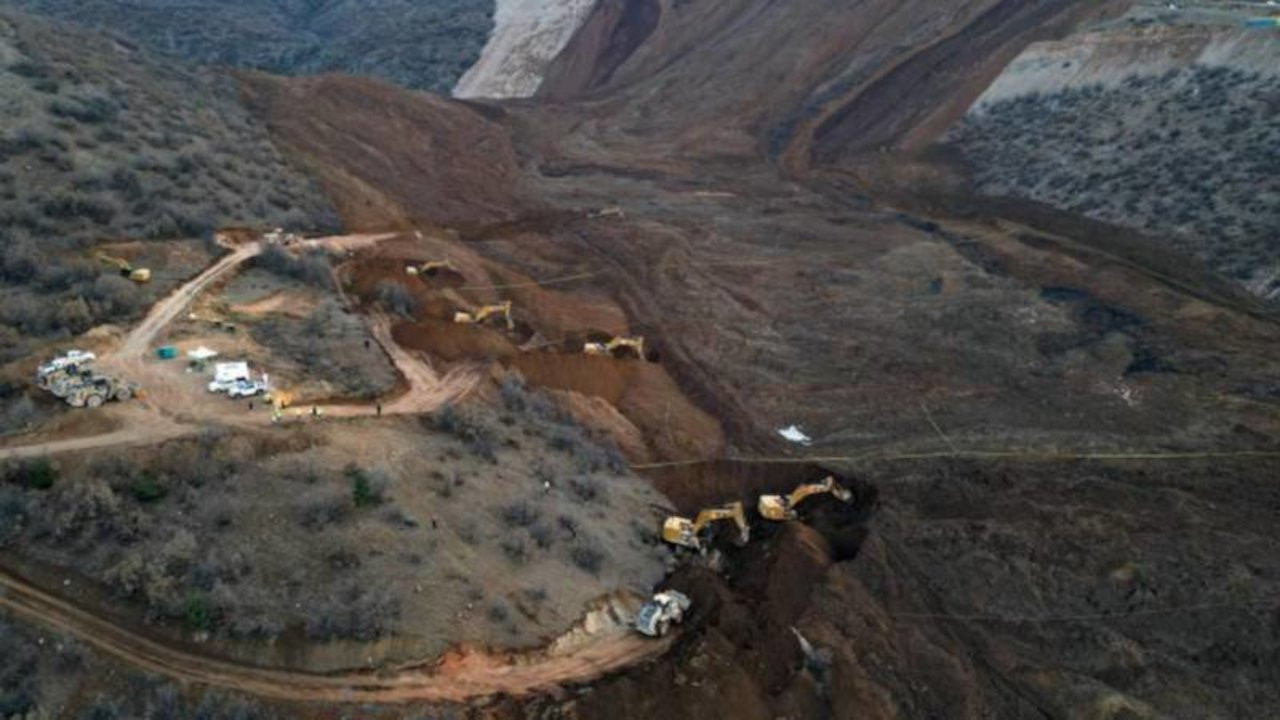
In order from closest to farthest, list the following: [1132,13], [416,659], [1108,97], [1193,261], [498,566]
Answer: [416,659] < [498,566] < [1193,261] < [1108,97] < [1132,13]

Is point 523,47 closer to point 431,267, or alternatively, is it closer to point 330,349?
point 431,267

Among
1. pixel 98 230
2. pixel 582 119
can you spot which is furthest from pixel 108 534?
pixel 582 119

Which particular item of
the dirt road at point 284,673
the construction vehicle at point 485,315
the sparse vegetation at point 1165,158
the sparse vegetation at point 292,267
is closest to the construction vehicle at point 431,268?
the construction vehicle at point 485,315

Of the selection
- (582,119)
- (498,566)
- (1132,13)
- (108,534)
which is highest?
(1132,13)

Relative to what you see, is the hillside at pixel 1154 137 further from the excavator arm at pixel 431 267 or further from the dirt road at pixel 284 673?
the dirt road at pixel 284 673

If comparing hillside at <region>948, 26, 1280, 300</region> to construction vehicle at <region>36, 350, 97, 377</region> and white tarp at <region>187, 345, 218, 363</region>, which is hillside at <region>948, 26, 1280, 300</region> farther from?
construction vehicle at <region>36, 350, 97, 377</region>

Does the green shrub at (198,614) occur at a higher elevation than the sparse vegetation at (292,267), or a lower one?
higher

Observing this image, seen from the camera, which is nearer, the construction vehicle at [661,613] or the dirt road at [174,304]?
the construction vehicle at [661,613]

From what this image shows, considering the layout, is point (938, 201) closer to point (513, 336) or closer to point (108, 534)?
point (513, 336)
